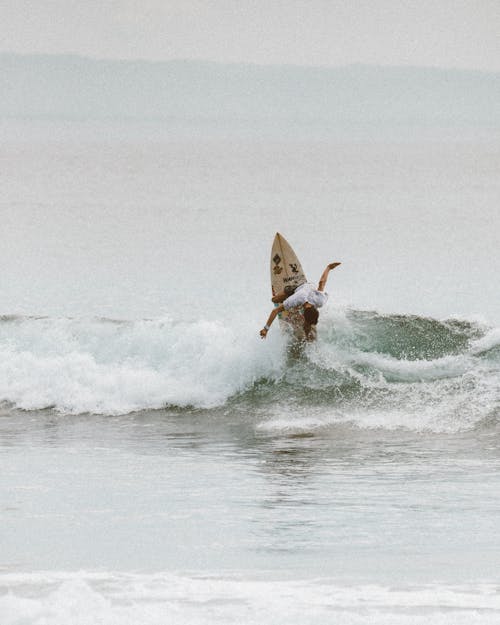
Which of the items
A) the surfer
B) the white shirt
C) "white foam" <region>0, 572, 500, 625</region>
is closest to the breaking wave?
the surfer

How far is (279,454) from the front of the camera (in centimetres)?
1588

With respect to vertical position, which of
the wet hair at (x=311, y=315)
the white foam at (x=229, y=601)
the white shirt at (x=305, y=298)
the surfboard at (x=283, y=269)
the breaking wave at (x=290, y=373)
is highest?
the surfboard at (x=283, y=269)

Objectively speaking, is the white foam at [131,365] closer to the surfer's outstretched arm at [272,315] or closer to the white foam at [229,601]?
the surfer's outstretched arm at [272,315]

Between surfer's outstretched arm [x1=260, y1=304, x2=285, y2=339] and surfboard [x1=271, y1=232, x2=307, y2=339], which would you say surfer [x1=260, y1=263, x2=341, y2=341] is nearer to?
surfer's outstretched arm [x1=260, y1=304, x2=285, y2=339]

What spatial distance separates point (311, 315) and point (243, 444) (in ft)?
10.9

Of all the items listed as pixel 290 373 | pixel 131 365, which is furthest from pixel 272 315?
pixel 131 365

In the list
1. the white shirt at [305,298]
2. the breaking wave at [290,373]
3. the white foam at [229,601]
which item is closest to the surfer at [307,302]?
the white shirt at [305,298]

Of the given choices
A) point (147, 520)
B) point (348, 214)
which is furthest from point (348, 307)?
point (348, 214)

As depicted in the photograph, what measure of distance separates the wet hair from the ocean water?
3.53 ft

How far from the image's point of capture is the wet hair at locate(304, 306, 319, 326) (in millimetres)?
19344

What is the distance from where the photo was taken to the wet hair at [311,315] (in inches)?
762

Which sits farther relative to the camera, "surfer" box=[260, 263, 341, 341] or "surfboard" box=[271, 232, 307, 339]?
"surfboard" box=[271, 232, 307, 339]

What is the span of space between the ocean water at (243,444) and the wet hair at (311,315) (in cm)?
108

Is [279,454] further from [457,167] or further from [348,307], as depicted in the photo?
[457,167]
